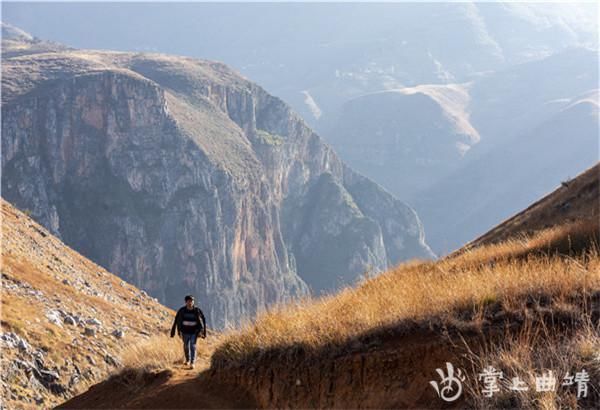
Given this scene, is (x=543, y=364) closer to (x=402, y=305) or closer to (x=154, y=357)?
(x=402, y=305)

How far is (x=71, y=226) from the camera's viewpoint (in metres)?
127

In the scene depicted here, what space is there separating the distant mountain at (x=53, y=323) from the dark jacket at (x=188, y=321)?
334 cm

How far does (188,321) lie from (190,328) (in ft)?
0.64

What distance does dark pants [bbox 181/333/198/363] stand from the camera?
12.0 meters

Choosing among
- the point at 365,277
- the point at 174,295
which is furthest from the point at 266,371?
the point at 174,295

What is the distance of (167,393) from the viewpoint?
1011 centimetres

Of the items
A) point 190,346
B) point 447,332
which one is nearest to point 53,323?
point 190,346

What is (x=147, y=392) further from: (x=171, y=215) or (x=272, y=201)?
(x=272, y=201)

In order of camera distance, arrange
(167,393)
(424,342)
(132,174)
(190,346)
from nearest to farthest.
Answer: (424,342) → (167,393) → (190,346) → (132,174)

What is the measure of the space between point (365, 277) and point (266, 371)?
3775 mm

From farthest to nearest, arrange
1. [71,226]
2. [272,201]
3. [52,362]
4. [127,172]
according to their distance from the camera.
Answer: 1. [272,201]
2. [127,172]
3. [71,226]
4. [52,362]

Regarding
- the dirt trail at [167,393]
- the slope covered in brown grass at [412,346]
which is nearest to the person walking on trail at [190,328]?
the dirt trail at [167,393]

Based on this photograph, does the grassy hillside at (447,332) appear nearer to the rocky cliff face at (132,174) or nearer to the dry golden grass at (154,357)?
the dry golden grass at (154,357)

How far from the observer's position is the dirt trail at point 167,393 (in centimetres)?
947
